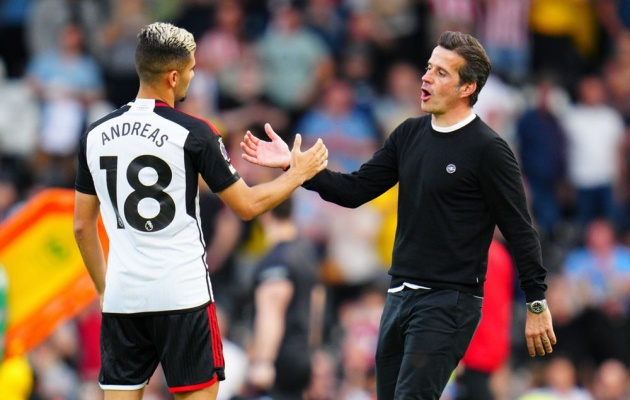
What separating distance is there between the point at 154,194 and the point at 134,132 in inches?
12.7

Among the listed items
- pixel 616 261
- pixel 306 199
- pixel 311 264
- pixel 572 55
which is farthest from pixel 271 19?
pixel 311 264

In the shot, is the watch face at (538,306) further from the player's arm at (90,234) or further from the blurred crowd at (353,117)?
the blurred crowd at (353,117)

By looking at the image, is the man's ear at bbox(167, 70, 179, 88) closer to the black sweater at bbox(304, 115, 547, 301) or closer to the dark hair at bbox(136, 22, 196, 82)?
the dark hair at bbox(136, 22, 196, 82)

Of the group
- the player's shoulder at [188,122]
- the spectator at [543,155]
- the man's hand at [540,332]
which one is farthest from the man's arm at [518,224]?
the spectator at [543,155]

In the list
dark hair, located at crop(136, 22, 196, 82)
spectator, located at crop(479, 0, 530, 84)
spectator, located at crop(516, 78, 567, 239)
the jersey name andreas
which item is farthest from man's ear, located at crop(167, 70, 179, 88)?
spectator, located at crop(479, 0, 530, 84)

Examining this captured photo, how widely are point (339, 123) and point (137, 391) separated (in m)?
8.50

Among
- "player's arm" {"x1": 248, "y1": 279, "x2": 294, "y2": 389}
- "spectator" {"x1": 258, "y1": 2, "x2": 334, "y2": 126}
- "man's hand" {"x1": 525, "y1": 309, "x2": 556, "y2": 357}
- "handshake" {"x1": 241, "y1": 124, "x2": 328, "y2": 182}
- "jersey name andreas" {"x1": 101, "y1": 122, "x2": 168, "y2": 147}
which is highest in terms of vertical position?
"spectator" {"x1": 258, "y1": 2, "x2": 334, "y2": 126}

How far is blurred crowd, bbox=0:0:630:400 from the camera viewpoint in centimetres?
1336

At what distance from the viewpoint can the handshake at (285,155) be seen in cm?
685

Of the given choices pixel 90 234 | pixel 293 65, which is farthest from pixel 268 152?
pixel 293 65

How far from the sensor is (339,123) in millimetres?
14719

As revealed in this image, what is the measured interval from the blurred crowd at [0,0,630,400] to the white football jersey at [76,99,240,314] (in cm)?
625

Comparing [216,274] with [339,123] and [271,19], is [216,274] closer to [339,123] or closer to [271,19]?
[339,123]

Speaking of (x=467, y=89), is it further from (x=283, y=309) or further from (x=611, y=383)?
(x=611, y=383)
